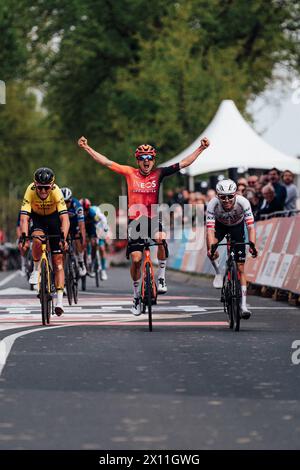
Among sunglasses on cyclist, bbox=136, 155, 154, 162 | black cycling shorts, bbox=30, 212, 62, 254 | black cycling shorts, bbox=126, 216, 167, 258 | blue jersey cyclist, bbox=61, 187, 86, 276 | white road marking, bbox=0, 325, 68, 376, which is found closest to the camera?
white road marking, bbox=0, 325, 68, 376

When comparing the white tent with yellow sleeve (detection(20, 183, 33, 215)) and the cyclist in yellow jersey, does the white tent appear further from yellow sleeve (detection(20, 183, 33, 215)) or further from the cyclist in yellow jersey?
yellow sleeve (detection(20, 183, 33, 215))

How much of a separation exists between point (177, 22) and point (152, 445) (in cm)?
4431

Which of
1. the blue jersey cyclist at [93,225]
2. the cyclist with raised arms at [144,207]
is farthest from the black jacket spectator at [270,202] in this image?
the cyclist with raised arms at [144,207]

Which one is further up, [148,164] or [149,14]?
[149,14]

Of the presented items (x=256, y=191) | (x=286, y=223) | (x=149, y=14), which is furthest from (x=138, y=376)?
(x=149, y=14)

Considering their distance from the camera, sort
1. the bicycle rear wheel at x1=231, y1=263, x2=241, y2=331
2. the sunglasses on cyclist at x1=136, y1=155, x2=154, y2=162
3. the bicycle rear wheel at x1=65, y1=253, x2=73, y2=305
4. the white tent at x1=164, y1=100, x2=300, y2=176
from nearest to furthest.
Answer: the bicycle rear wheel at x1=231, y1=263, x2=241, y2=331 → the sunglasses on cyclist at x1=136, y1=155, x2=154, y2=162 → the bicycle rear wheel at x1=65, y1=253, x2=73, y2=305 → the white tent at x1=164, y1=100, x2=300, y2=176

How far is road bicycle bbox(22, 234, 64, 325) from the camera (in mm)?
16562

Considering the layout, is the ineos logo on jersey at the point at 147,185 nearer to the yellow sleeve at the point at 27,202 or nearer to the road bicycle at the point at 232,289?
the road bicycle at the point at 232,289

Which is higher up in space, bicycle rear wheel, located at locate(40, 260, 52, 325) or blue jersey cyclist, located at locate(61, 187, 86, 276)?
blue jersey cyclist, located at locate(61, 187, 86, 276)

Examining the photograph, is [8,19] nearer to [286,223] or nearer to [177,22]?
[177,22]

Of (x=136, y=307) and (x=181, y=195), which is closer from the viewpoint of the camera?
(x=136, y=307)

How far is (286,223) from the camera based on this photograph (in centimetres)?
2247

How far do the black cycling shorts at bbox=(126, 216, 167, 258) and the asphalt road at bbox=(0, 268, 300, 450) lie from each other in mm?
982

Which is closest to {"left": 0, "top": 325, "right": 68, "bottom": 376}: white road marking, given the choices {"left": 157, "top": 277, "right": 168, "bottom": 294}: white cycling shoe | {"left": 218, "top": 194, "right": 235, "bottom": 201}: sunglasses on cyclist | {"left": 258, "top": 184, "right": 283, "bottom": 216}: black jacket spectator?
{"left": 157, "top": 277, "right": 168, "bottom": 294}: white cycling shoe
